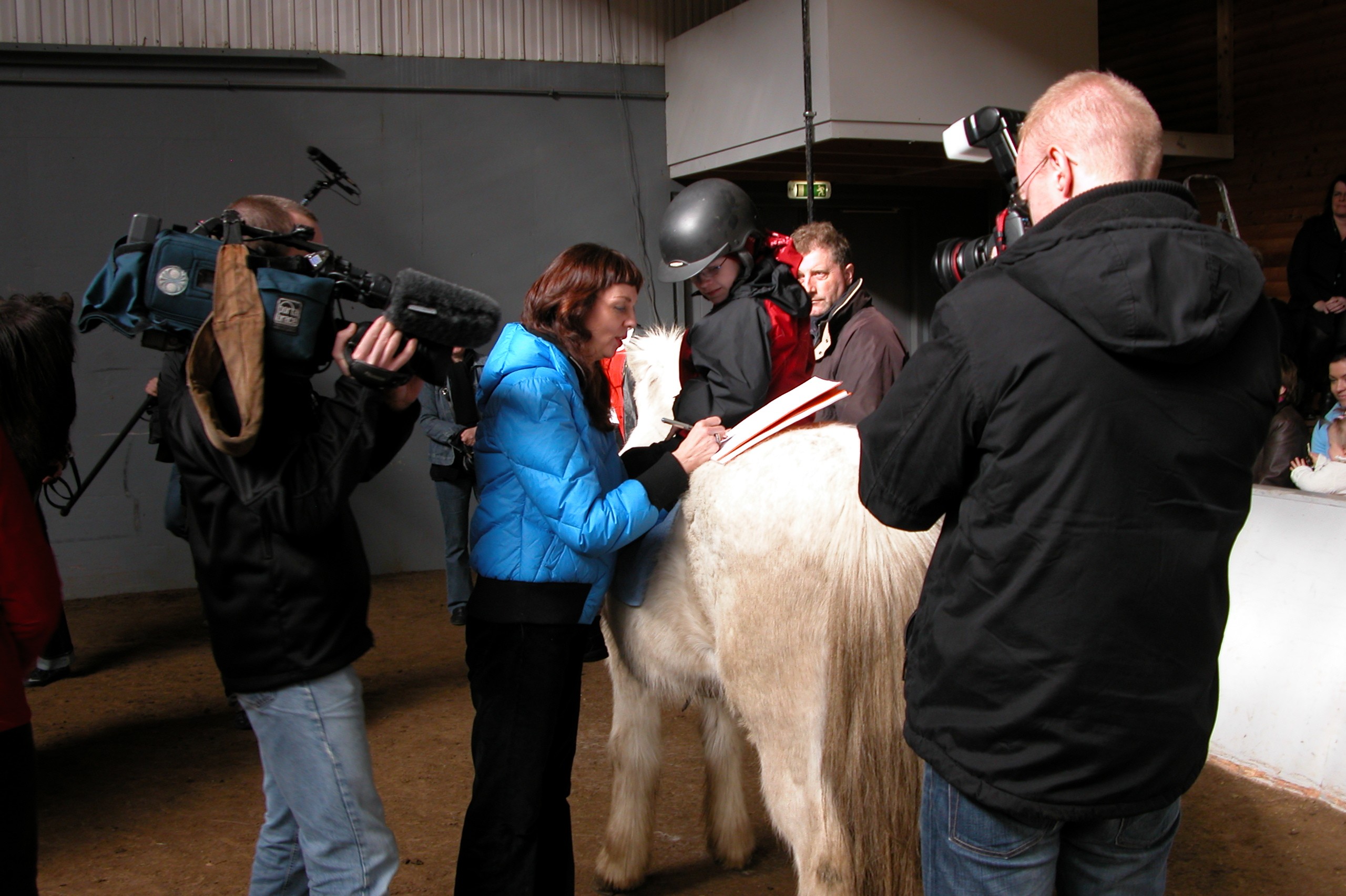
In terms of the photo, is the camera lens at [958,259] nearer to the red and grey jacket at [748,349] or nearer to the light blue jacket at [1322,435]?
the red and grey jacket at [748,349]

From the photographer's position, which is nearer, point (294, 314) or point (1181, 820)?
point (294, 314)

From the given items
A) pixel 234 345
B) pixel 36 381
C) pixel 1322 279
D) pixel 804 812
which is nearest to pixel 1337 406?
pixel 1322 279

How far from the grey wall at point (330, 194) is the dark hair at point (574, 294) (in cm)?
544

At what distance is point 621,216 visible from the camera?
26.3ft

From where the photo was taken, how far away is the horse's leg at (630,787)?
3094 mm

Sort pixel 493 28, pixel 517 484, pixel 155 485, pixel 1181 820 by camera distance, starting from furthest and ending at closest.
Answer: pixel 493 28
pixel 155 485
pixel 1181 820
pixel 517 484

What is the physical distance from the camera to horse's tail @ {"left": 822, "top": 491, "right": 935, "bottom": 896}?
225cm

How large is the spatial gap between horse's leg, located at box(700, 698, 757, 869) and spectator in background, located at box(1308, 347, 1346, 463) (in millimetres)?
3416

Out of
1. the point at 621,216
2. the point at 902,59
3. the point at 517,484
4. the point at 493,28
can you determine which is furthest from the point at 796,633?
the point at 493,28

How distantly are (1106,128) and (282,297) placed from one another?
139 centimetres

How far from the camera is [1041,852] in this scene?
1415mm

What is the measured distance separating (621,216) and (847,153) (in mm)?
1956

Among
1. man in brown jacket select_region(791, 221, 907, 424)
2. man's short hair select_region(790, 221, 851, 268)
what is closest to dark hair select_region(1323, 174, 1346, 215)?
man in brown jacket select_region(791, 221, 907, 424)

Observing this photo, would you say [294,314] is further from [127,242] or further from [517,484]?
[517,484]
